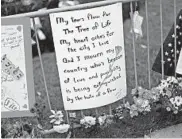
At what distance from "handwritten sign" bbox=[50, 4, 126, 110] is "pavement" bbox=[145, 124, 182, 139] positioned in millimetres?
487

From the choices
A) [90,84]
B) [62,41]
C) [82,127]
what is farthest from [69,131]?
[62,41]

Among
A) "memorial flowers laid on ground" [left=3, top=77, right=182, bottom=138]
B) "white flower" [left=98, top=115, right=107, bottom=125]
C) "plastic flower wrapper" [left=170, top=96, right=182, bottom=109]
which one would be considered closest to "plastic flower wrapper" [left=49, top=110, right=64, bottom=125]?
"memorial flowers laid on ground" [left=3, top=77, right=182, bottom=138]

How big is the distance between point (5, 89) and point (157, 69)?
4.87 ft

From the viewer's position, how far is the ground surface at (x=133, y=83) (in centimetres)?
391

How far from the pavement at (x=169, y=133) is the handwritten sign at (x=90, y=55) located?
49 centimetres

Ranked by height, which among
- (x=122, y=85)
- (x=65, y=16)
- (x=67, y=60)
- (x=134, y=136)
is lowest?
(x=134, y=136)

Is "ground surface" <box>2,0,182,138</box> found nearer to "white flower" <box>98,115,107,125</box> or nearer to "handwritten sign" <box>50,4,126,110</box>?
"white flower" <box>98,115,107,125</box>

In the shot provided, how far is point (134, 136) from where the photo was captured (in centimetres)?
388

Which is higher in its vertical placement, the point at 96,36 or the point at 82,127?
the point at 96,36

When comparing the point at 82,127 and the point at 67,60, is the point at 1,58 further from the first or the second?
the point at 82,127

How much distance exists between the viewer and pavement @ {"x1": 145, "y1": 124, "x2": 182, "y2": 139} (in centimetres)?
386

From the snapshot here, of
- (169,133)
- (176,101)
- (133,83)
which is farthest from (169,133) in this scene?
(133,83)

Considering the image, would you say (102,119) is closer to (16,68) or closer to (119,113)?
(119,113)

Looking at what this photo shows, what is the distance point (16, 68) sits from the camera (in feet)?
12.0
